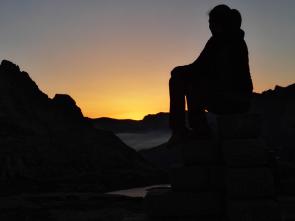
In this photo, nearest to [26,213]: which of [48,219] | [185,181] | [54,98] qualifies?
[48,219]

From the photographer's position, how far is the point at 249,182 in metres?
4.96

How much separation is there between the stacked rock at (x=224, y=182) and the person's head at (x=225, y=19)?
1.22m

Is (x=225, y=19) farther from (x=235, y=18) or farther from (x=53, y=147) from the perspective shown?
(x=53, y=147)

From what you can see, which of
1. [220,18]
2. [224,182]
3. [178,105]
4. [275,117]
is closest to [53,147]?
[275,117]

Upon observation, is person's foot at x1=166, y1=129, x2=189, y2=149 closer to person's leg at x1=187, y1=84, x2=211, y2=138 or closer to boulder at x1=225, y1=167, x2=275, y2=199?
person's leg at x1=187, y1=84, x2=211, y2=138

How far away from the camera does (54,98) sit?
108438 millimetres

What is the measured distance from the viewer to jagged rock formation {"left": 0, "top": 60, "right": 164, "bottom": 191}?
62.5 metres

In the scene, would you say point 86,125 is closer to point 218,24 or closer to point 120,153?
point 120,153

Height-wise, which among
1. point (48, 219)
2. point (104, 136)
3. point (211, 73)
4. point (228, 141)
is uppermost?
point (104, 136)

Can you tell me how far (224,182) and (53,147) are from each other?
77.1 m

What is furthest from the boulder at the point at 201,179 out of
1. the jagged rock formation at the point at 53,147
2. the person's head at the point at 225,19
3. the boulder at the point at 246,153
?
the jagged rock formation at the point at 53,147

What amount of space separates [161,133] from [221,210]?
162m

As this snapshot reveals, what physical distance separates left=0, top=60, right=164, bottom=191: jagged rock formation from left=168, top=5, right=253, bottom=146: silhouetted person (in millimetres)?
49859

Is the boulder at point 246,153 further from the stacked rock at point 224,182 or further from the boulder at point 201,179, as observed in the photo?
the boulder at point 201,179
